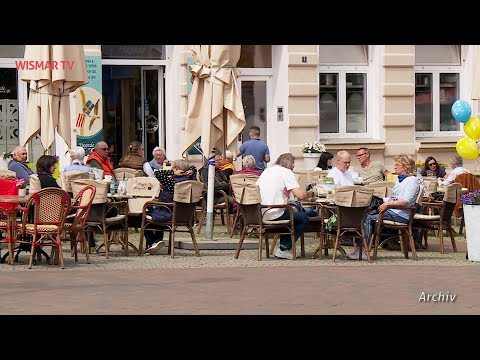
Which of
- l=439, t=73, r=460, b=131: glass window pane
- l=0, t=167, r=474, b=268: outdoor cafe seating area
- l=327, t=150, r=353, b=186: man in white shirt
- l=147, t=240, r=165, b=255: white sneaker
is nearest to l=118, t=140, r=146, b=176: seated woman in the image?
l=0, t=167, r=474, b=268: outdoor cafe seating area

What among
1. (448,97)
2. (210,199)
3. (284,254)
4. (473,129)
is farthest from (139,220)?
(448,97)

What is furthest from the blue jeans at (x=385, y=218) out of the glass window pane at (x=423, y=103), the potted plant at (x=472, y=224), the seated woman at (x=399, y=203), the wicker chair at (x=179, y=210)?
the glass window pane at (x=423, y=103)

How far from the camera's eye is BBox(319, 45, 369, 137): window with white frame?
82.1 ft

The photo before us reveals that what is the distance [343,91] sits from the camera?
25.3m

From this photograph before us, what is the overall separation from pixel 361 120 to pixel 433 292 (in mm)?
13107

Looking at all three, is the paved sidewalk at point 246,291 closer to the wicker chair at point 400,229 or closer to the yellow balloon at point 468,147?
the wicker chair at point 400,229

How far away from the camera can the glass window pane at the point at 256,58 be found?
24.8 metres

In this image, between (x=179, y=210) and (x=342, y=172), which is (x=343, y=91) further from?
(x=179, y=210)

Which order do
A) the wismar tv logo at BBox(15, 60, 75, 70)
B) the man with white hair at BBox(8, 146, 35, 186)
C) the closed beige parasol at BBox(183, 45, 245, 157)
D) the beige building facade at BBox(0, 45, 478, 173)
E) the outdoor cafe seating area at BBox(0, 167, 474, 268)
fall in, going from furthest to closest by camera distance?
the beige building facade at BBox(0, 45, 478, 173) < the wismar tv logo at BBox(15, 60, 75, 70) < the man with white hair at BBox(8, 146, 35, 186) < the closed beige parasol at BBox(183, 45, 245, 157) < the outdoor cafe seating area at BBox(0, 167, 474, 268)

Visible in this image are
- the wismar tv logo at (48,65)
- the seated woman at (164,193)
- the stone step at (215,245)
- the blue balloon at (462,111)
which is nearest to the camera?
the seated woman at (164,193)

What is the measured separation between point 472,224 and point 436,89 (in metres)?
10.3

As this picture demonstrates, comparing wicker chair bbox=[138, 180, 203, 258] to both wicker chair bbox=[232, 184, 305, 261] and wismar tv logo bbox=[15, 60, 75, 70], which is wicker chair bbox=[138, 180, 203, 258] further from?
wismar tv logo bbox=[15, 60, 75, 70]

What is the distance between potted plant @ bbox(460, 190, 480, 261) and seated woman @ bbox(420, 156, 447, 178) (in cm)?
497
